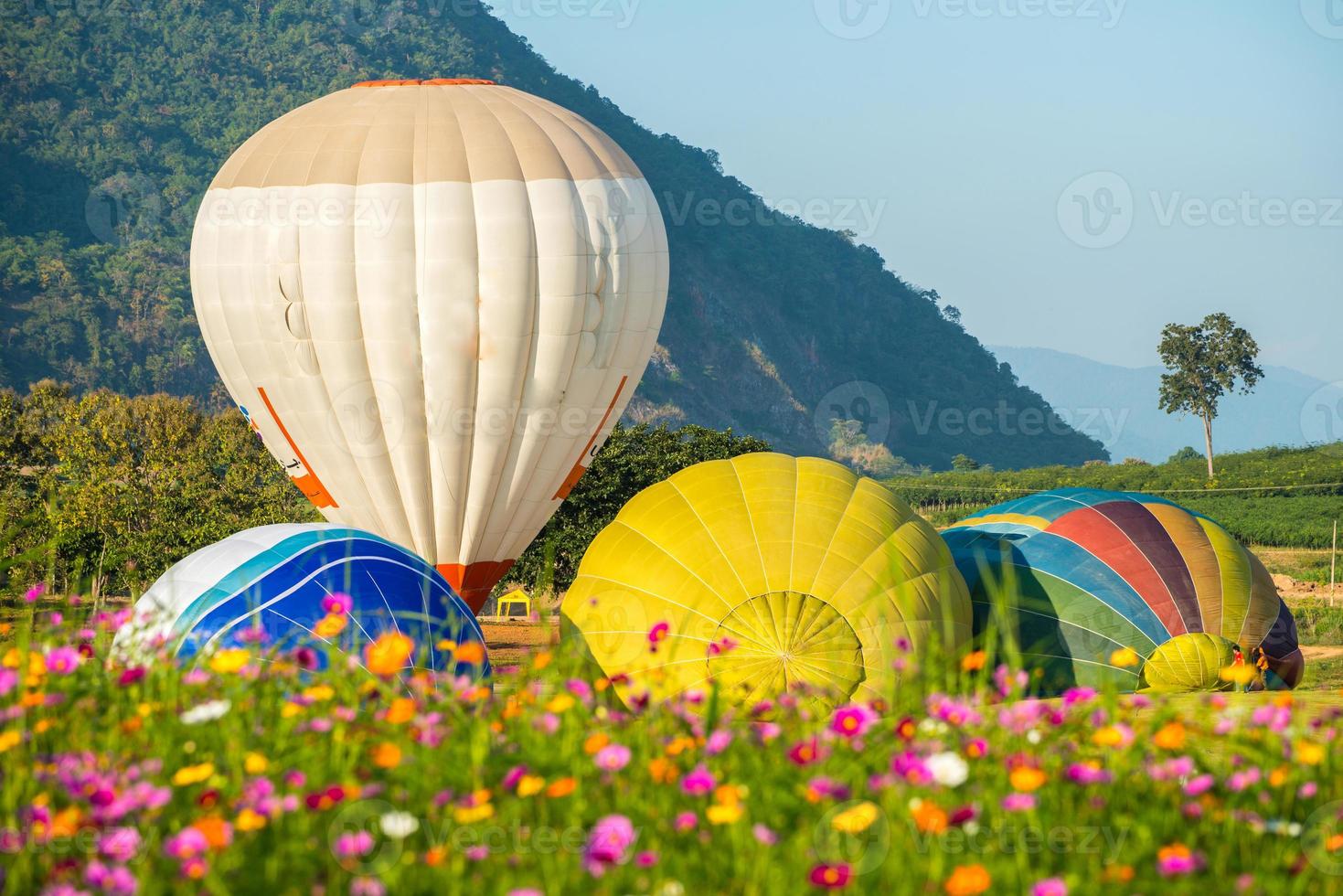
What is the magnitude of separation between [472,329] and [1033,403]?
16780 centimetres

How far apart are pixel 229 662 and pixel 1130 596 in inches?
465

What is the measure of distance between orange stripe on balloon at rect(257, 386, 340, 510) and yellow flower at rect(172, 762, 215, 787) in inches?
662

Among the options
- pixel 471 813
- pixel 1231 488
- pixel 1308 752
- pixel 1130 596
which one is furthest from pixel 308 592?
pixel 1231 488

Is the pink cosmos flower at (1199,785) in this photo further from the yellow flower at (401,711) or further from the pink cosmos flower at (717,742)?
the yellow flower at (401,711)

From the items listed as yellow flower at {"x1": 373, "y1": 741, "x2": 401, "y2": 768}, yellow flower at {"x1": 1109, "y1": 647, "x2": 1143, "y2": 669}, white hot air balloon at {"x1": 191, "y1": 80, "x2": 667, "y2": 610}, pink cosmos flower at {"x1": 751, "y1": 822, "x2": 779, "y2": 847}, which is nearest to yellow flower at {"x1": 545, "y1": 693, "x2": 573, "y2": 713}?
yellow flower at {"x1": 373, "y1": 741, "x2": 401, "y2": 768}

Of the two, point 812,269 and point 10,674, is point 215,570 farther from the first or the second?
point 812,269

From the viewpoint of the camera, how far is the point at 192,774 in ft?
15.1

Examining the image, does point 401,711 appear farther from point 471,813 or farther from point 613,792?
point 613,792

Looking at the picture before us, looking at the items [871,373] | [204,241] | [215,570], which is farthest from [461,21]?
[215,570]

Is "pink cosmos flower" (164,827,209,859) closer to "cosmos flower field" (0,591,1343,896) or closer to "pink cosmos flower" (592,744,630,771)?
"cosmos flower field" (0,591,1343,896)

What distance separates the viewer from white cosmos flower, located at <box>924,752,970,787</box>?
457 centimetres

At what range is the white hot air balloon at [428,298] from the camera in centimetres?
1995

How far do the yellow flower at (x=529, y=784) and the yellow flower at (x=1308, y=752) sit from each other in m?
2.48

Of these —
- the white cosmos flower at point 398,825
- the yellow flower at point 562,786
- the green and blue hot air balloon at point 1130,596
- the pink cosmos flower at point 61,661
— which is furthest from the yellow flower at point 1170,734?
the green and blue hot air balloon at point 1130,596
